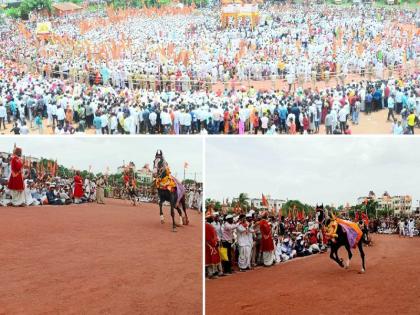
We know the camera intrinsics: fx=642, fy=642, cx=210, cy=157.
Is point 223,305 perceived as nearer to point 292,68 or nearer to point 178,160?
point 178,160

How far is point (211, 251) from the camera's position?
7.71m

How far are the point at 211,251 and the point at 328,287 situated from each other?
4.77ft

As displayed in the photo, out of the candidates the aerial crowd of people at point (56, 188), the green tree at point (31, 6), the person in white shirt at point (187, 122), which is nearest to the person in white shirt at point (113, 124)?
the person in white shirt at point (187, 122)

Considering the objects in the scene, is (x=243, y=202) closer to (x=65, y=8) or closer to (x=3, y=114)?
(x=3, y=114)

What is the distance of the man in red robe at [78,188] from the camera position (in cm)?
801

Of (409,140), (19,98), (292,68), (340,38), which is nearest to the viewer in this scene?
(409,140)

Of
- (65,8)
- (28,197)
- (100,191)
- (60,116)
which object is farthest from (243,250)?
(65,8)

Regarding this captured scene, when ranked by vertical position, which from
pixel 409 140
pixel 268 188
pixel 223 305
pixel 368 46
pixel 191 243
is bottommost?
pixel 223 305

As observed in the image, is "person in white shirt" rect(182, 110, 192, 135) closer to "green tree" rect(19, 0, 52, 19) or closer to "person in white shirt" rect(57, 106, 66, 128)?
"person in white shirt" rect(57, 106, 66, 128)

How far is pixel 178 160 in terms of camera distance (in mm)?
Answer: 7793

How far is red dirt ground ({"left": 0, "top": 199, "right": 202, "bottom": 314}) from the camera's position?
289 inches

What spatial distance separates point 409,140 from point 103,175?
380cm

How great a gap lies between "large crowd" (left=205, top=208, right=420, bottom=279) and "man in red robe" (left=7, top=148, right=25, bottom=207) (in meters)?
2.36

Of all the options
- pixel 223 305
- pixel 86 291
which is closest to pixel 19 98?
pixel 86 291
